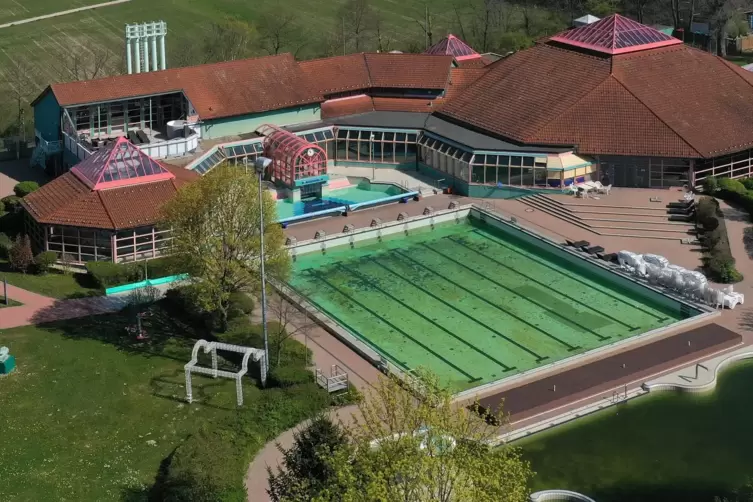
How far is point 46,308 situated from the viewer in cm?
5259

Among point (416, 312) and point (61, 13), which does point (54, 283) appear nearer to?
A: point (416, 312)

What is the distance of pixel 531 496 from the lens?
39.2m

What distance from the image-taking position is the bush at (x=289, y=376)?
45.5 m

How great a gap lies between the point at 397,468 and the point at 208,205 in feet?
68.6

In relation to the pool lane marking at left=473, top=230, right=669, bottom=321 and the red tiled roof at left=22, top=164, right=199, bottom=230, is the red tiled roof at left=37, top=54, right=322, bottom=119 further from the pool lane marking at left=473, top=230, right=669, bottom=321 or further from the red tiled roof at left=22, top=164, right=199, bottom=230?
the pool lane marking at left=473, top=230, right=669, bottom=321

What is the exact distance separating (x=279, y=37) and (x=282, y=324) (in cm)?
4651

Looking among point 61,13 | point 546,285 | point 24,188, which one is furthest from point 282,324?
point 61,13

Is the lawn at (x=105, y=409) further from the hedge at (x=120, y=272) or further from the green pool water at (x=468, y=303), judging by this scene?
the green pool water at (x=468, y=303)

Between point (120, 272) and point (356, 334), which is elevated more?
point (120, 272)

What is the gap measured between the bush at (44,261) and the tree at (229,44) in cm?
3244

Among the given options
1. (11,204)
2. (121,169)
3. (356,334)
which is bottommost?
(356,334)

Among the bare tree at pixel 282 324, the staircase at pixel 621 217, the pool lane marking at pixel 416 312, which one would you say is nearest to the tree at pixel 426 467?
the bare tree at pixel 282 324

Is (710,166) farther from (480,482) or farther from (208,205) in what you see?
(480,482)

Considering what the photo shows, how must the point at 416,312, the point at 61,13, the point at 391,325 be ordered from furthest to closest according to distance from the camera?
1. the point at 61,13
2. the point at 416,312
3. the point at 391,325
